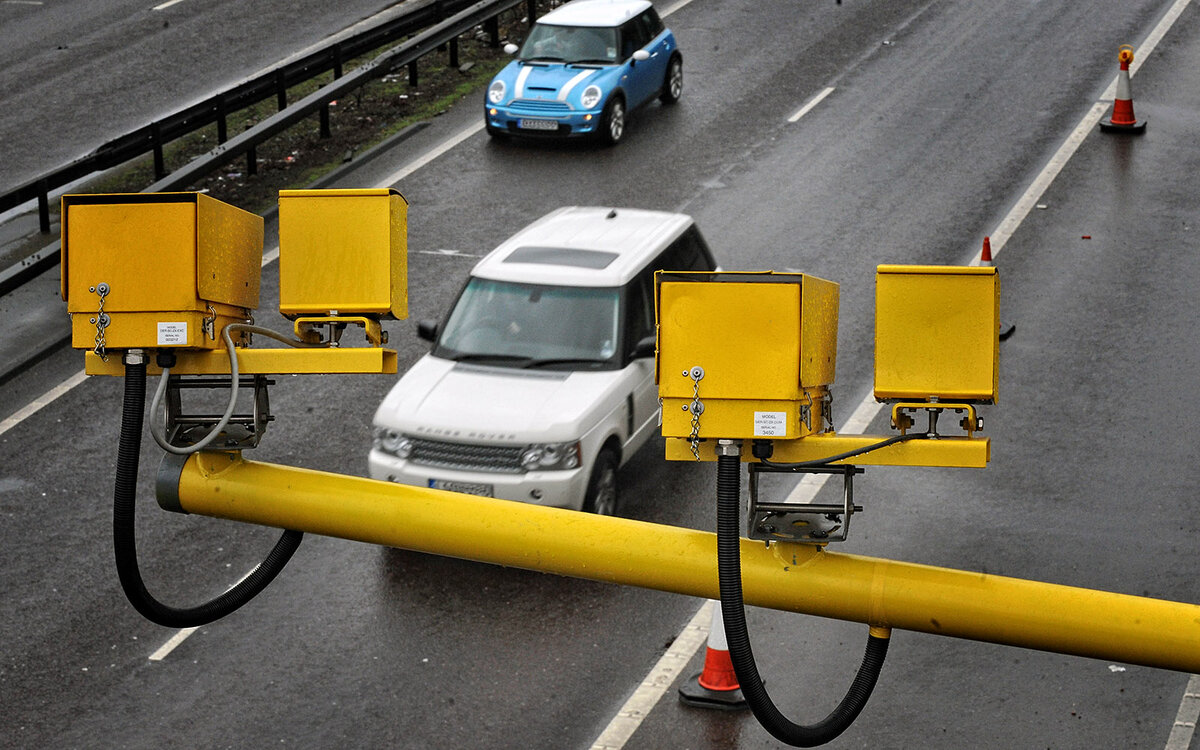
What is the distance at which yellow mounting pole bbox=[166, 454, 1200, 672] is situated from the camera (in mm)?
3838

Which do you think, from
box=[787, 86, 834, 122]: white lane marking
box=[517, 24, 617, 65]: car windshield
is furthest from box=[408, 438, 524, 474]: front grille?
box=[787, 86, 834, 122]: white lane marking

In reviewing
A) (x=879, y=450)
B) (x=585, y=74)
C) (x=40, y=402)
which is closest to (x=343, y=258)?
(x=879, y=450)

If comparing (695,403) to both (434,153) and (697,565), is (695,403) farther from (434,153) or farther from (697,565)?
(434,153)

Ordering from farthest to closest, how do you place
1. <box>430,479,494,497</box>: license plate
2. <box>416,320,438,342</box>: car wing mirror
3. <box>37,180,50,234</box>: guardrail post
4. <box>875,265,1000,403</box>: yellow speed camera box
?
<box>37,180,50,234</box>: guardrail post, <box>416,320,438,342</box>: car wing mirror, <box>430,479,494,497</box>: license plate, <box>875,265,1000,403</box>: yellow speed camera box

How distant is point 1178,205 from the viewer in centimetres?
1872

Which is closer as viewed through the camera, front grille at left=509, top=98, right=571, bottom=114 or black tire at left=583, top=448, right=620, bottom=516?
black tire at left=583, top=448, right=620, bottom=516

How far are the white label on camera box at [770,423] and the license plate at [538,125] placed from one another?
1684 cm

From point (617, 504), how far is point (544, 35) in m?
11.1

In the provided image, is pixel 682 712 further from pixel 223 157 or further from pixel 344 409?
pixel 223 157

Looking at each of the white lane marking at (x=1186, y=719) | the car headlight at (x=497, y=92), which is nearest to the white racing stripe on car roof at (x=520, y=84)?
the car headlight at (x=497, y=92)

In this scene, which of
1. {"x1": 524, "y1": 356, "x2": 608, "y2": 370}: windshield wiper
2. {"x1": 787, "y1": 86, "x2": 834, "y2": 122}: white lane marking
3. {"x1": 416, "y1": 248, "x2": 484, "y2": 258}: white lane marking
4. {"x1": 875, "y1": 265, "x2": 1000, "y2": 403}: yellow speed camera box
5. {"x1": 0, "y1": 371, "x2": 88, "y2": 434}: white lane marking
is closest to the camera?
{"x1": 875, "y1": 265, "x2": 1000, "y2": 403}: yellow speed camera box

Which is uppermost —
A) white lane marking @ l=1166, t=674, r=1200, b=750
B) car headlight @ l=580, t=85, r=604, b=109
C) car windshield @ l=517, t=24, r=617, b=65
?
car windshield @ l=517, t=24, r=617, b=65

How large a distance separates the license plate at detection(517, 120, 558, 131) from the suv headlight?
9604 millimetres

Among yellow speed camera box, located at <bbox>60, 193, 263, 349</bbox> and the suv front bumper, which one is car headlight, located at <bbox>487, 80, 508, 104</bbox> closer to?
the suv front bumper
